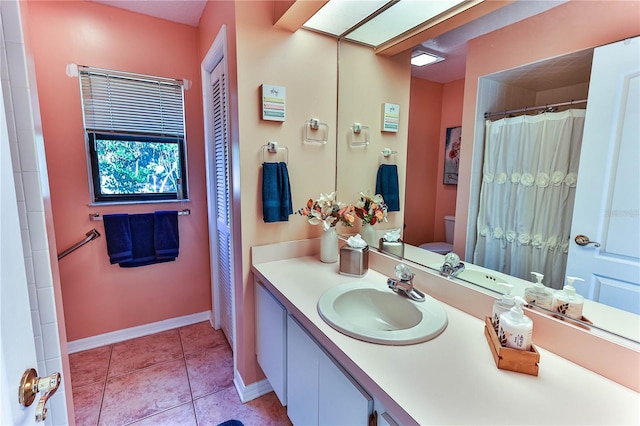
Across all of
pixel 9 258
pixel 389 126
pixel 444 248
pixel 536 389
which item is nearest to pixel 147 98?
pixel 389 126

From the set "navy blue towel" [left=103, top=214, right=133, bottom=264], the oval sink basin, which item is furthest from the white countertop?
"navy blue towel" [left=103, top=214, right=133, bottom=264]

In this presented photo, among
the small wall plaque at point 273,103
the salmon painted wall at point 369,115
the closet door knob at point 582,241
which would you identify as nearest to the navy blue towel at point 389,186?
the salmon painted wall at point 369,115

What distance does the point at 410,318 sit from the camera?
116cm

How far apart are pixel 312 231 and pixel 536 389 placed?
1.31m

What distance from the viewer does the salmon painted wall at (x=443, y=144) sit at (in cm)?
119

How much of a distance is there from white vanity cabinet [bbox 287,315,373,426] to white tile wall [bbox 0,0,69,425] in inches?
35.7

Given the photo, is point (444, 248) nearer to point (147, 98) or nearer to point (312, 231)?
point (312, 231)

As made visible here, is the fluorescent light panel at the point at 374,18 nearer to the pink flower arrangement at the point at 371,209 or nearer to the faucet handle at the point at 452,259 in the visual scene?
the pink flower arrangement at the point at 371,209

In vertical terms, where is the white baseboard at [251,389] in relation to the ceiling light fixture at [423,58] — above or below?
below

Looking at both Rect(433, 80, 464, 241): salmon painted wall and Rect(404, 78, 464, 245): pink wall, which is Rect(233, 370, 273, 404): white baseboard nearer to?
Rect(404, 78, 464, 245): pink wall

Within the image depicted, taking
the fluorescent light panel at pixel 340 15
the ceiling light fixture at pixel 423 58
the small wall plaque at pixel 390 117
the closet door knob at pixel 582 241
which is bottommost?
the closet door knob at pixel 582 241

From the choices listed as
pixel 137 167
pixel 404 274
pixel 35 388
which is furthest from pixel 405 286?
pixel 137 167

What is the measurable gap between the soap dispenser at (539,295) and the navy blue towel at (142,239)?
2472 millimetres

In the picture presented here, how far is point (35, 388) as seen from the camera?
23.3 inches
